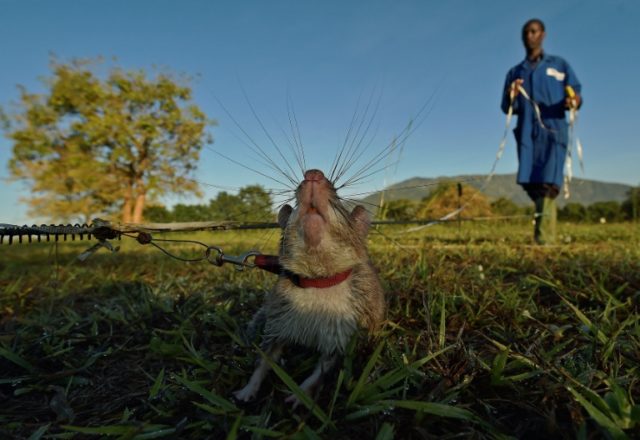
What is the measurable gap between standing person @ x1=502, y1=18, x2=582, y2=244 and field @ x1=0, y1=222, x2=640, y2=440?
11.9 ft

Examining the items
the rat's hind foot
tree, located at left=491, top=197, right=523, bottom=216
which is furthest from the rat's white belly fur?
tree, located at left=491, top=197, right=523, bottom=216

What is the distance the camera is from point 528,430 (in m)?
1.23

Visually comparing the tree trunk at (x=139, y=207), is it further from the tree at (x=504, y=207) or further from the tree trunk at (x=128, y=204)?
the tree at (x=504, y=207)

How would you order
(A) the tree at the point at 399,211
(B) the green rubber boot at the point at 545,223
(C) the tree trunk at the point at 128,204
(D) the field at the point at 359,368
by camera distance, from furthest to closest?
1. (C) the tree trunk at the point at 128,204
2. (B) the green rubber boot at the point at 545,223
3. (A) the tree at the point at 399,211
4. (D) the field at the point at 359,368

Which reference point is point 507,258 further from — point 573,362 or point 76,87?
point 76,87

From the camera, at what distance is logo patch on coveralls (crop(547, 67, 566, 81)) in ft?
20.8

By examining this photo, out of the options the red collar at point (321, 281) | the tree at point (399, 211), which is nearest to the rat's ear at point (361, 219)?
the red collar at point (321, 281)

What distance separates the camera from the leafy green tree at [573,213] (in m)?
16.4

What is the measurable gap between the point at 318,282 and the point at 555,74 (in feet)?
21.5

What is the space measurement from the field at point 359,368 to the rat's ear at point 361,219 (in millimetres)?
397

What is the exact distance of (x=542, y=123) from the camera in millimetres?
6426

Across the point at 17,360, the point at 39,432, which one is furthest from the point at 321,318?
the point at 17,360

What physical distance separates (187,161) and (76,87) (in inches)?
387

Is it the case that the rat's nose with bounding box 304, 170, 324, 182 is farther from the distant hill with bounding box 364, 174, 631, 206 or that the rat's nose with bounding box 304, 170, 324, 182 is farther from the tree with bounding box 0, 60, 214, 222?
the tree with bounding box 0, 60, 214, 222
